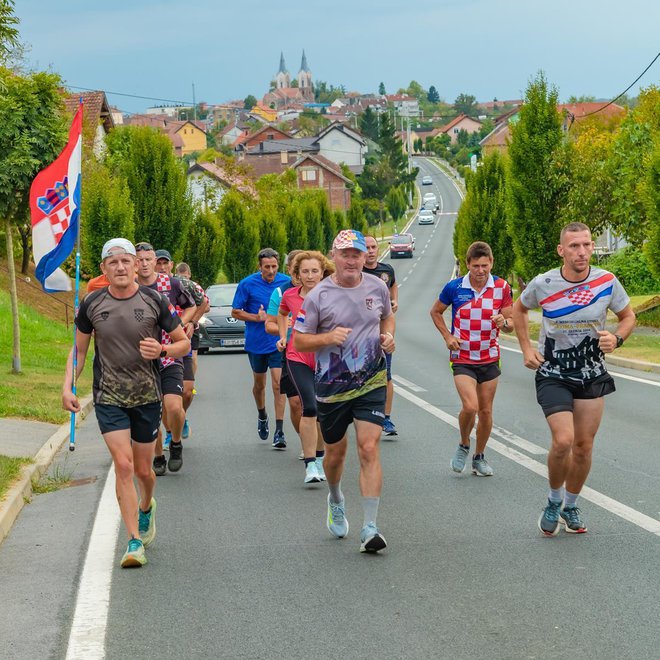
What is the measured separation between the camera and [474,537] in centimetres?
754

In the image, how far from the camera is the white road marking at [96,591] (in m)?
5.52

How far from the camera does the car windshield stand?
29175mm

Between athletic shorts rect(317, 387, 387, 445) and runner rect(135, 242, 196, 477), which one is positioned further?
runner rect(135, 242, 196, 477)

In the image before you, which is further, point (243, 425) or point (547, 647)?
point (243, 425)

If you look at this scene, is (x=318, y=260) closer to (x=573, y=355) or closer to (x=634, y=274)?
(x=573, y=355)

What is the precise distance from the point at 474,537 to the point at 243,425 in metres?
7.22

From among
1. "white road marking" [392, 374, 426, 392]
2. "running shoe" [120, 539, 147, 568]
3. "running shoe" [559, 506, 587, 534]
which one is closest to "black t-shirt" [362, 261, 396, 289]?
"running shoe" [559, 506, 587, 534]

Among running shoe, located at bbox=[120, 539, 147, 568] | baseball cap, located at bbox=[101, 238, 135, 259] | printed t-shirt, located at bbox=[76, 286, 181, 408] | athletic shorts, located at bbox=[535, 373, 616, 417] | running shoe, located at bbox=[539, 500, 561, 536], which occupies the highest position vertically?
baseball cap, located at bbox=[101, 238, 135, 259]

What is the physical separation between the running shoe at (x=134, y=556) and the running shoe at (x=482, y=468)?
3695 millimetres

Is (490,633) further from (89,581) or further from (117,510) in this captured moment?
(117,510)

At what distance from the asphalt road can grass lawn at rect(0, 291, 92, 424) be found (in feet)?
11.2

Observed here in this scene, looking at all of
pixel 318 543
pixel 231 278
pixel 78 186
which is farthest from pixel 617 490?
pixel 231 278

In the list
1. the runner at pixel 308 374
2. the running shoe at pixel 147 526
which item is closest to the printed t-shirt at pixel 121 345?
the running shoe at pixel 147 526

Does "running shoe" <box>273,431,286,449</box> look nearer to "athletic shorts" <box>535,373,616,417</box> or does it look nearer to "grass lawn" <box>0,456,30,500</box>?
"grass lawn" <box>0,456,30,500</box>
